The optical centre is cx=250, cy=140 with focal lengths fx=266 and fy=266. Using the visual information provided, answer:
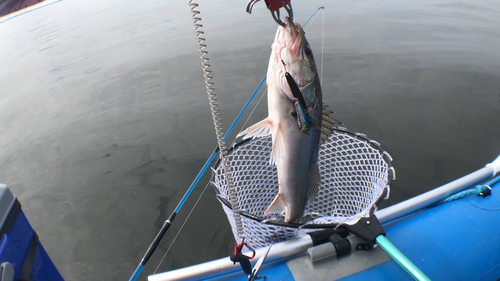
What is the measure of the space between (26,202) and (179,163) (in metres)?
2.25

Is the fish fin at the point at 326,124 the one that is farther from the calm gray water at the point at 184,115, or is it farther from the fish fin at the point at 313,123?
the calm gray water at the point at 184,115

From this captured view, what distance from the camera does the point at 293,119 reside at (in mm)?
1704

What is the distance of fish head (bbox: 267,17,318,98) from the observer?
1.58 meters

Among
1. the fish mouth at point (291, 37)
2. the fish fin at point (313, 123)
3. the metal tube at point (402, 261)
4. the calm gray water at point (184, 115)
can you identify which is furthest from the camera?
the calm gray water at point (184, 115)

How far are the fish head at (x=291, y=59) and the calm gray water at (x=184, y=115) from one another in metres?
2.13

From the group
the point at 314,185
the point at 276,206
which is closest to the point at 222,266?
the point at 276,206

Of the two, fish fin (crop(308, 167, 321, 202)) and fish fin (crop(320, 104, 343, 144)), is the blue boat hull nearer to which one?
fish fin (crop(308, 167, 321, 202))

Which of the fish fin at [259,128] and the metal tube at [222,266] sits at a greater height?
the fish fin at [259,128]

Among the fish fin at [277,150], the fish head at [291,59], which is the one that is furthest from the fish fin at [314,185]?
the fish head at [291,59]

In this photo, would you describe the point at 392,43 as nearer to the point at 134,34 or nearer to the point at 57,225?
the point at 57,225

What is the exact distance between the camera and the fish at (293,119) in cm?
160

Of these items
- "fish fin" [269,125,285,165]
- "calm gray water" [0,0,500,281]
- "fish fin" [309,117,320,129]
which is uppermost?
"fish fin" [309,117,320,129]

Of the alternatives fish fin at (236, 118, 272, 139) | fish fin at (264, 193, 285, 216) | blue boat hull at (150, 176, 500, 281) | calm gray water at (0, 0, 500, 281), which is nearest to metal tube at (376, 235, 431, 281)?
blue boat hull at (150, 176, 500, 281)

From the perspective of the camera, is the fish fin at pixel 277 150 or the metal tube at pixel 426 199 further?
the metal tube at pixel 426 199
